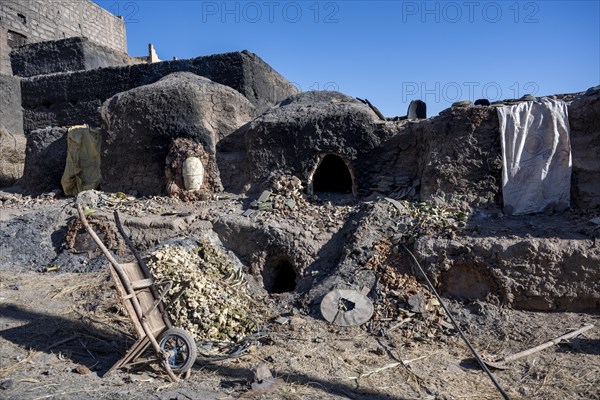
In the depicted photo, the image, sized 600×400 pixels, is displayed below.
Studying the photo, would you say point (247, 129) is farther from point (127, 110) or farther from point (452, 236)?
point (452, 236)

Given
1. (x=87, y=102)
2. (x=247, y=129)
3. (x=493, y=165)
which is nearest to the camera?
(x=493, y=165)

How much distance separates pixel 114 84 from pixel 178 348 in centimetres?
785

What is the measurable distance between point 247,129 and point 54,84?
5320mm

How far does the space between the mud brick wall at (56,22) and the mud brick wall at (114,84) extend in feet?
4.86

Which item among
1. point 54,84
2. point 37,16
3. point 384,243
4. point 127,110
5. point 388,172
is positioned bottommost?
point 384,243

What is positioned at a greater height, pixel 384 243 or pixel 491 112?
pixel 491 112

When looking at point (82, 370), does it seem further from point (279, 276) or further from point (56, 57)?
point (56, 57)

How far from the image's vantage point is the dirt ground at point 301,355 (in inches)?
137

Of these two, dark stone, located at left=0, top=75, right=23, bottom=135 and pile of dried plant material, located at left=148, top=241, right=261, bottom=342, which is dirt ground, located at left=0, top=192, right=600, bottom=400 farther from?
dark stone, located at left=0, top=75, right=23, bottom=135

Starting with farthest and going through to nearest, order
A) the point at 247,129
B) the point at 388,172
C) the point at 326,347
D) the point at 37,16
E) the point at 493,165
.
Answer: the point at 37,16
the point at 247,129
the point at 388,172
the point at 493,165
the point at 326,347

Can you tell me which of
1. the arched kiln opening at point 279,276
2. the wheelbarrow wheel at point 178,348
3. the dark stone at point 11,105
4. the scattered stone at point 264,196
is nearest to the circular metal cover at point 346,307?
the arched kiln opening at point 279,276

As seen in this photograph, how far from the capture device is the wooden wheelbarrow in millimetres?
3580

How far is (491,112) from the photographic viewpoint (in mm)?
6441

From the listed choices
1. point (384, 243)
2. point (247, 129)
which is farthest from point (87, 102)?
point (384, 243)
